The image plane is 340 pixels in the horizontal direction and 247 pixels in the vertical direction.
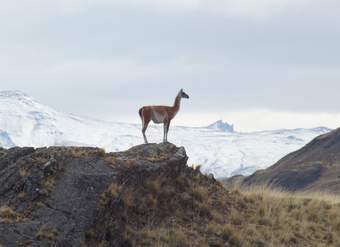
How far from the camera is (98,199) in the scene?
1777cm

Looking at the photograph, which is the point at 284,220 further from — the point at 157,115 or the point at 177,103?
the point at 177,103

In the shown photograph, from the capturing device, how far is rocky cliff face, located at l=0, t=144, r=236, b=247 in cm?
1675

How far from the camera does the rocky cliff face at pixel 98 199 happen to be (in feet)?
55.0

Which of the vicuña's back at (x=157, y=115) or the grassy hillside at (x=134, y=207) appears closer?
the grassy hillside at (x=134, y=207)

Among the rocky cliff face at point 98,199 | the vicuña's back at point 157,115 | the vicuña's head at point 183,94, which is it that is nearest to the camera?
A: the rocky cliff face at point 98,199

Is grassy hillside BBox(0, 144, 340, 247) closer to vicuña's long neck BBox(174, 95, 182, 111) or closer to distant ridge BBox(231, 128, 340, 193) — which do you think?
vicuña's long neck BBox(174, 95, 182, 111)

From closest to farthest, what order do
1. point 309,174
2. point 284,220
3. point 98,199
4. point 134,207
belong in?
point 98,199
point 134,207
point 284,220
point 309,174

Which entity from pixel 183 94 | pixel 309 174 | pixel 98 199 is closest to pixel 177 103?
pixel 183 94

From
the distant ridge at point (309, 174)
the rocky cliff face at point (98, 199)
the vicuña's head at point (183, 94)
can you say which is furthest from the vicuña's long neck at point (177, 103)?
the distant ridge at point (309, 174)

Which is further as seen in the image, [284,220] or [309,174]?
[309,174]

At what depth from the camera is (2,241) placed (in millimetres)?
15719

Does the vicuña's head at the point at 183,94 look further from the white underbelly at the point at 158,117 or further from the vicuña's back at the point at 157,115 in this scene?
the white underbelly at the point at 158,117

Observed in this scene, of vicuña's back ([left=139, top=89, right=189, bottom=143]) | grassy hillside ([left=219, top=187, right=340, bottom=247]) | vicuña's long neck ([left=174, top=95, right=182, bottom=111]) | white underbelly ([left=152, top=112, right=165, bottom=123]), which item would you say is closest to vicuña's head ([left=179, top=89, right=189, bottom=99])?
vicuña's long neck ([left=174, top=95, right=182, bottom=111])

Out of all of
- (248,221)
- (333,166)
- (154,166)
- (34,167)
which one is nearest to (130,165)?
(154,166)
